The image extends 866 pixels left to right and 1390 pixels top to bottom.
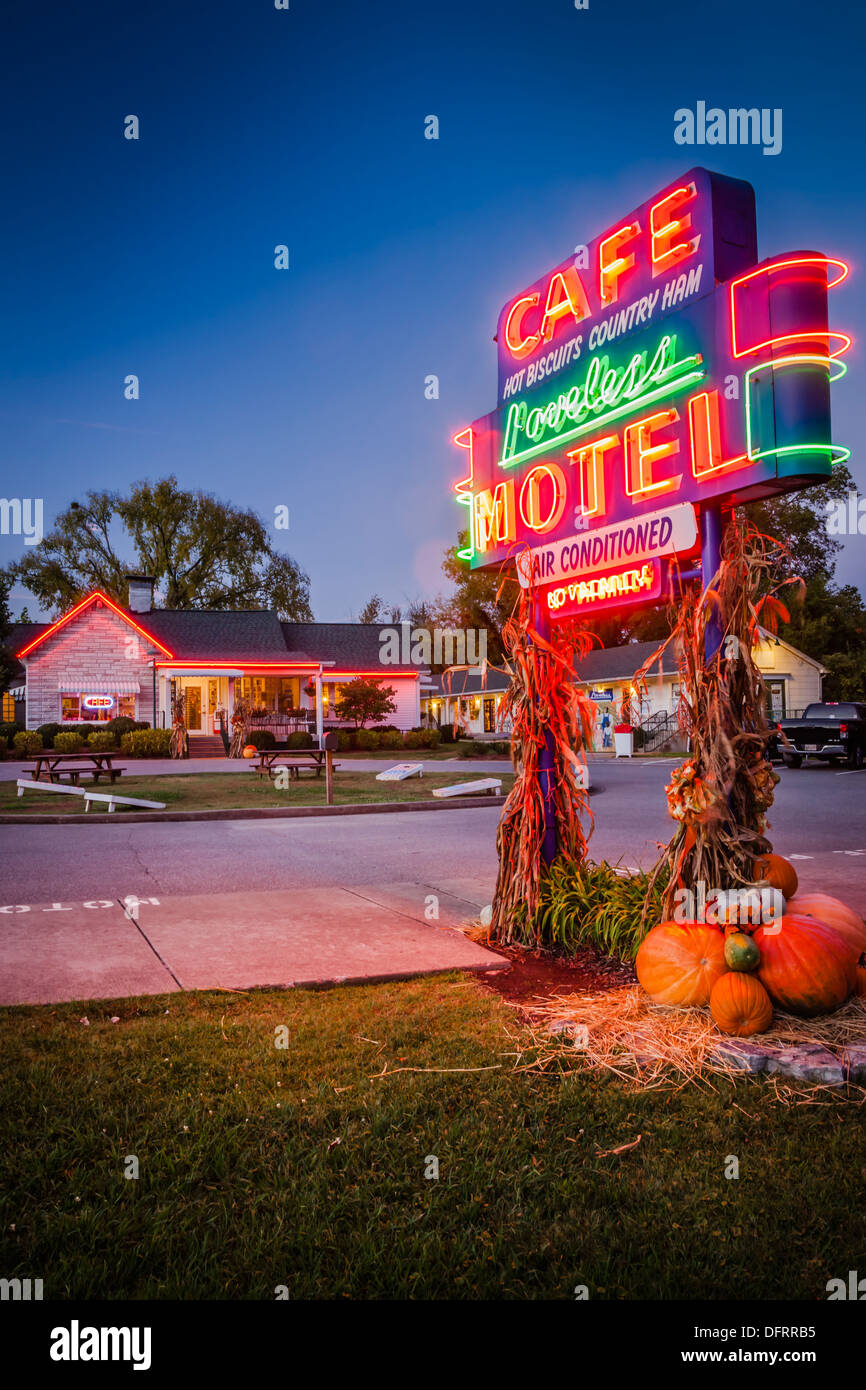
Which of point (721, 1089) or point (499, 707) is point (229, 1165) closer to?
point (721, 1089)

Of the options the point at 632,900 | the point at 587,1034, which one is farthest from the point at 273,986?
the point at 632,900

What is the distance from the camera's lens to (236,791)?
1738 centimetres

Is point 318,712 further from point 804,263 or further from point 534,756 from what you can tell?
point 804,263

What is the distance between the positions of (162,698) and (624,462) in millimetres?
33166

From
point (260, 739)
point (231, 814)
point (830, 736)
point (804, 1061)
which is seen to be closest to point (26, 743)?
point (260, 739)

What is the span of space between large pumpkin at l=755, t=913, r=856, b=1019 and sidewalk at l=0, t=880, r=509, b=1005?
1.68m

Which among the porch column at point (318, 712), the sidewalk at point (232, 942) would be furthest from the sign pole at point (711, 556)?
the porch column at point (318, 712)

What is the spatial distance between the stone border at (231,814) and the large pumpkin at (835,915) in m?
9.57

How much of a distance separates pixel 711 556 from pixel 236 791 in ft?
47.1

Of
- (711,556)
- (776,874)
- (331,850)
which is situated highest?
(711,556)

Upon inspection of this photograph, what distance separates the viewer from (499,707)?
5836 millimetres

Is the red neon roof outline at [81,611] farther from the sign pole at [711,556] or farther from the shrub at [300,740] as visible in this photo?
the sign pole at [711,556]

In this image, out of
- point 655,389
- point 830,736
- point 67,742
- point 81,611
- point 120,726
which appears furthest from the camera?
point 81,611
